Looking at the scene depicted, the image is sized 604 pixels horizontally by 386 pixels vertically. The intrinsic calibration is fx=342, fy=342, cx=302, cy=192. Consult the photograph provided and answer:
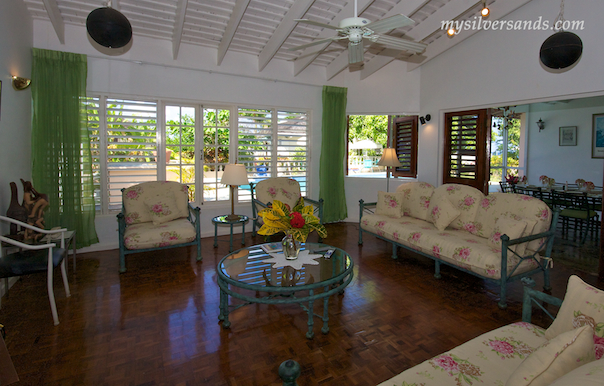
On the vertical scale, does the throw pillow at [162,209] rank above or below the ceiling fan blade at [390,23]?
below

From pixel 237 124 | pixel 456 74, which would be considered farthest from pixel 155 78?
pixel 456 74

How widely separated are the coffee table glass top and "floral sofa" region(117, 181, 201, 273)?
1.26 metres

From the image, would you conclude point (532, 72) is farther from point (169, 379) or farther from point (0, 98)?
point (0, 98)

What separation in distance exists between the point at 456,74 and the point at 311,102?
2.43 meters

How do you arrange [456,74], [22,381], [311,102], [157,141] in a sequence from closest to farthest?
1. [22,381]
2. [157,141]
3. [456,74]
4. [311,102]

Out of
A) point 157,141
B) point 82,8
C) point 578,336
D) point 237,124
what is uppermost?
point 82,8

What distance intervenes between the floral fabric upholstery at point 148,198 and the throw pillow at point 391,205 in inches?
108

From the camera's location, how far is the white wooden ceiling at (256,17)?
4.02 meters

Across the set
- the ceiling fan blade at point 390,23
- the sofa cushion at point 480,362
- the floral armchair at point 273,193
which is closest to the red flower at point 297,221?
the sofa cushion at point 480,362

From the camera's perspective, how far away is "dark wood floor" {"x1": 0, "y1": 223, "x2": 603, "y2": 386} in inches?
84.6

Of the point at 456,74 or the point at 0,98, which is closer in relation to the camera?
the point at 0,98

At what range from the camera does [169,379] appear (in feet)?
6.80

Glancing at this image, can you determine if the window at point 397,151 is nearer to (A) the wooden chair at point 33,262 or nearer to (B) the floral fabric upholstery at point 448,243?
(B) the floral fabric upholstery at point 448,243

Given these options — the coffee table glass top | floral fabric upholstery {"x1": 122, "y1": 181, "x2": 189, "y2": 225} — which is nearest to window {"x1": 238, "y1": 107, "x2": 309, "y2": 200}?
floral fabric upholstery {"x1": 122, "y1": 181, "x2": 189, "y2": 225}
